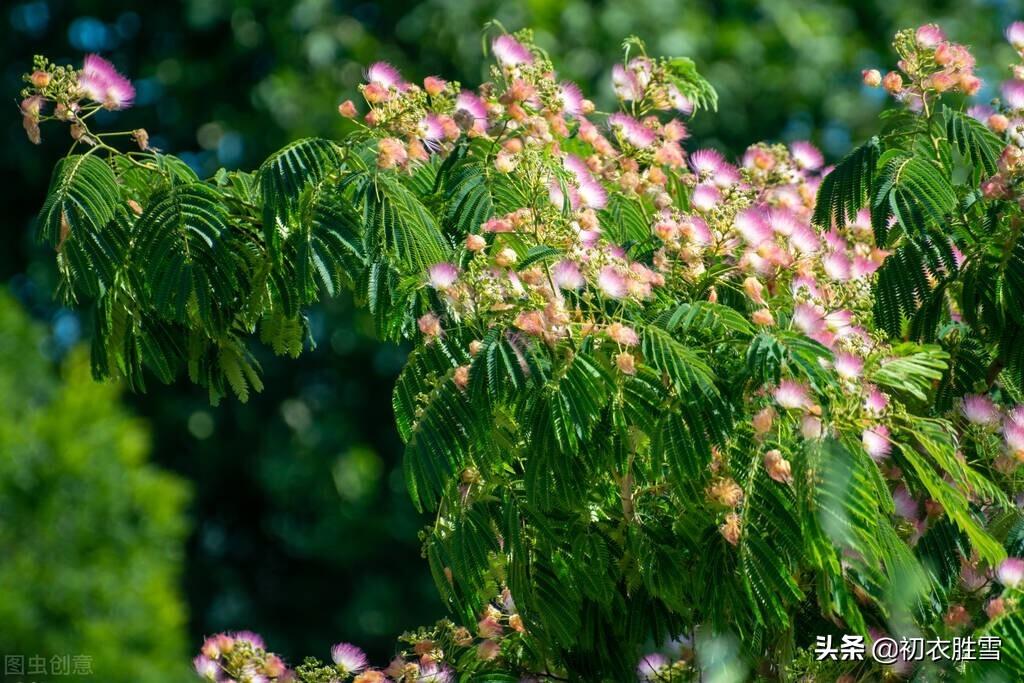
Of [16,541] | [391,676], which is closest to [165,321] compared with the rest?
[391,676]

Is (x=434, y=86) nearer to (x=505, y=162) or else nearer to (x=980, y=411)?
(x=505, y=162)

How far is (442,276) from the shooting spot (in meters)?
2.83

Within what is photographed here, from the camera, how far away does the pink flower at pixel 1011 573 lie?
2.79m

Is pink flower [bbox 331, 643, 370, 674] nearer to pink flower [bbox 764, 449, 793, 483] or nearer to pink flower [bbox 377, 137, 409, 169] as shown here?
pink flower [bbox 377, 137, 409, 169]

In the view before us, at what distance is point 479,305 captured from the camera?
276 cm

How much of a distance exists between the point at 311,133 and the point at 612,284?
7115 mm

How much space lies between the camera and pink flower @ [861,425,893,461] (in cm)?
262

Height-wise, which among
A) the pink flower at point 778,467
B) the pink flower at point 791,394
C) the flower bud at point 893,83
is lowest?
the pink flower at point 778,467

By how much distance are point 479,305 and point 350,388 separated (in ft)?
24.3

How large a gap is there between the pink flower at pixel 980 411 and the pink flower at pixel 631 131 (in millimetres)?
934

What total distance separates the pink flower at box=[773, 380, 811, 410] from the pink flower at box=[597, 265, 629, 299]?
31 cm

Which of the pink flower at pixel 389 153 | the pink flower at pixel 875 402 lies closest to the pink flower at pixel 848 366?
the pink flower at pixel 875 402

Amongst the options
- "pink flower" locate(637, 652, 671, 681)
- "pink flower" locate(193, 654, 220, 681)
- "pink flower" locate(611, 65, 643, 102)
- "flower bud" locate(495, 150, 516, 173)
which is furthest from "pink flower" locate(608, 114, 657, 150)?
"pink flower" locate(193, 654, 220, 681)

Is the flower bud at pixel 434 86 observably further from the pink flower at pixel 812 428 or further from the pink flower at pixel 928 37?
the pink flower at pixel 812 428
